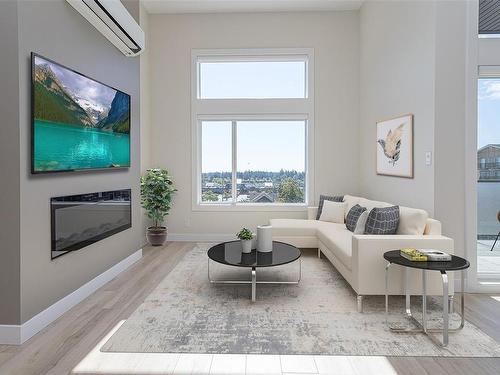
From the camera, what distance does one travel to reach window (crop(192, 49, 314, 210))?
19.9ft

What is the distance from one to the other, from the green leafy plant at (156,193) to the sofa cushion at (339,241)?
8.06ft

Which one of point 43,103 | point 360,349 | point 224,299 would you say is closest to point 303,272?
point 224,299

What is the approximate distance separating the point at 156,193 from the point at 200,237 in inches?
45.4

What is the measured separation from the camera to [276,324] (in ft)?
9.20

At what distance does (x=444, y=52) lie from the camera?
138 inches

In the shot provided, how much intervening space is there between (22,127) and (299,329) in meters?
2.54

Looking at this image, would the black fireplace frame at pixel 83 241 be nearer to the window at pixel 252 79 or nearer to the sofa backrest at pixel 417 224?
the window at pixel 252 79

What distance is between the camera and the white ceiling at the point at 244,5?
562 centimetres

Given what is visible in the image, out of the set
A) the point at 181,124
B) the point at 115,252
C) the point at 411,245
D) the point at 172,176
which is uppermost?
the point at 181,124

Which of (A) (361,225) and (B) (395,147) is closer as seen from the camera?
(A) (361,225)

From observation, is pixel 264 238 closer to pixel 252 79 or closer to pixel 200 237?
pixel 200 237

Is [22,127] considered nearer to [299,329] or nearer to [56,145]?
[56,145]

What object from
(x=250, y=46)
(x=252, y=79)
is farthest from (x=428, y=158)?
(x=250, y=46)

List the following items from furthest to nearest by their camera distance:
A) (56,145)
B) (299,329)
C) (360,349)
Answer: (56,145) < (299,329) < (360,349)
